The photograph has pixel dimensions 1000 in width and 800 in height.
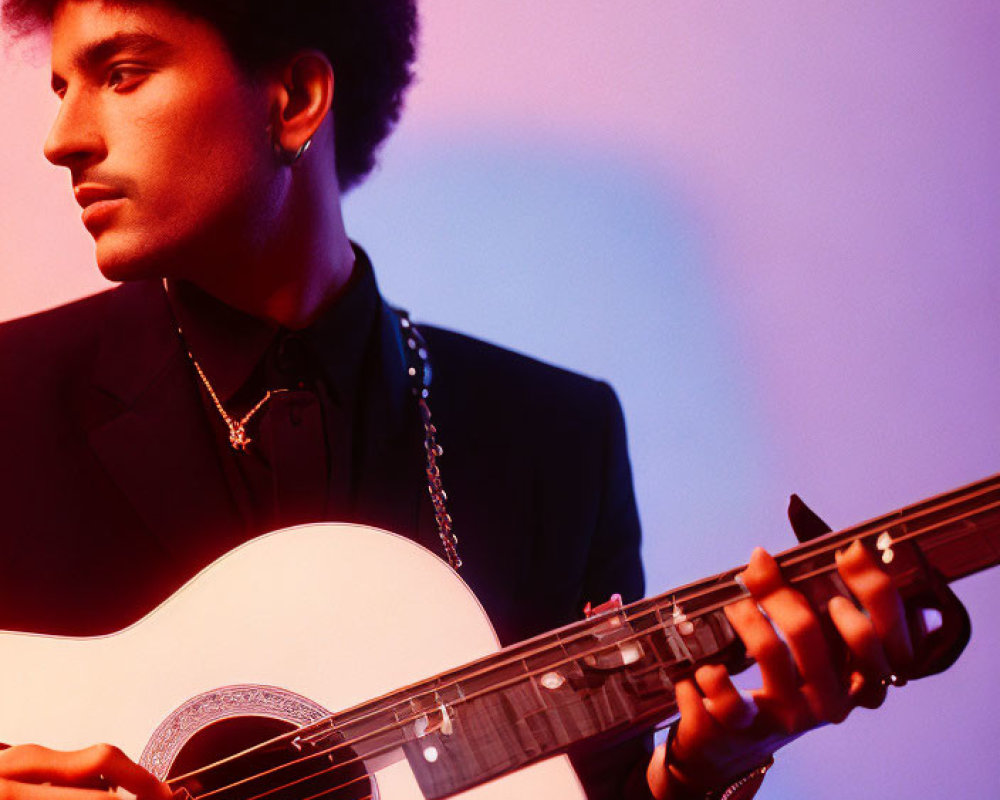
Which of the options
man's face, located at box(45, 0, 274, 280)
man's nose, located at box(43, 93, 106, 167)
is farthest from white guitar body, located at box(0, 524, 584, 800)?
man's nose, located at box(43, 93, 106, 167)

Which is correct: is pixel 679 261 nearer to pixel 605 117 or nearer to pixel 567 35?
pixel 605 117

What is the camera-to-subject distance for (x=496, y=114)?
155 cm

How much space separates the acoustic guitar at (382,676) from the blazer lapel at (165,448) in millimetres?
161

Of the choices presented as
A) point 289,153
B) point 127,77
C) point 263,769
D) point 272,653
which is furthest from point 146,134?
point 263,769

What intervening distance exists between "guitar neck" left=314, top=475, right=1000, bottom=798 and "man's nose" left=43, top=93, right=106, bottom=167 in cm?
68

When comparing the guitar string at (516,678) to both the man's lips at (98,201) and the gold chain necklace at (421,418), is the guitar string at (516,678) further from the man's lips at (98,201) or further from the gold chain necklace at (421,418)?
the man's lips at (98,201)

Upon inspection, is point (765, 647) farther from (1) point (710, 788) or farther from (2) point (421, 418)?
(2) point (421, 418)

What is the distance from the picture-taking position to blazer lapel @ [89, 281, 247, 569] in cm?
120

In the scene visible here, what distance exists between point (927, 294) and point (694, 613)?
0.91 meters

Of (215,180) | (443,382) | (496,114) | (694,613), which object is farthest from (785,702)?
(496,114)

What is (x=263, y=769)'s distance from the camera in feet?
3.24

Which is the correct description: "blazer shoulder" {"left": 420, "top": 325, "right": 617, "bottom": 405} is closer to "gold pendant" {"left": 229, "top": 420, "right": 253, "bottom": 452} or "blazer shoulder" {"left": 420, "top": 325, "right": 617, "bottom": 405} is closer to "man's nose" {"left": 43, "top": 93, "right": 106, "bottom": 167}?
"gold pendant" {"left": 229, "top": 420, "right": 253, "bottom": 452}

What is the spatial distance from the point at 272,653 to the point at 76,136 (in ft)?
2.00

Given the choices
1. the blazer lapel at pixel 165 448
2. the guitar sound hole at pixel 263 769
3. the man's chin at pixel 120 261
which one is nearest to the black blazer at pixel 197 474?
the blazer lapel at pixel 165 448
